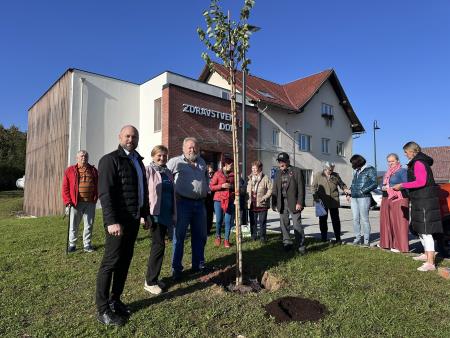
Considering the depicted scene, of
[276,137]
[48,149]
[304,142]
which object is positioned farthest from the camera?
[304,142]

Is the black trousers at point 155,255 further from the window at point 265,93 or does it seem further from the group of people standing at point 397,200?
the window at point 265,93

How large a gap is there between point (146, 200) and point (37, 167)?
23.3 m

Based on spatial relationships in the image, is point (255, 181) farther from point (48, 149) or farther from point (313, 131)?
point (313, 131)

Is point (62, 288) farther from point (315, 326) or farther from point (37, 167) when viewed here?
point (37, 167)

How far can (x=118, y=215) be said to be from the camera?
12.4 ft

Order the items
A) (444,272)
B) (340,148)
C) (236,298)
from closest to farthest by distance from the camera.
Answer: (236,298)
(444,272)
(340,148)

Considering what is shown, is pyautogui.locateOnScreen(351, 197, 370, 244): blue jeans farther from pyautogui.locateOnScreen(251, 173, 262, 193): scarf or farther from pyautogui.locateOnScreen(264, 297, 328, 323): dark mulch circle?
pyautogui.locateOnScreen(264, 297, 328, 323): dark mulch circle

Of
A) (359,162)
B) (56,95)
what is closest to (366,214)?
(359,162)

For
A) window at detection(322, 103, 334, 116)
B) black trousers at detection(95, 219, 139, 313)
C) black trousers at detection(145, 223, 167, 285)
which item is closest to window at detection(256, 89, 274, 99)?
window at detection(322, 103, 334, 116)

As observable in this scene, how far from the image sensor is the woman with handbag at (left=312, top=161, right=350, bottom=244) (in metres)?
7.93

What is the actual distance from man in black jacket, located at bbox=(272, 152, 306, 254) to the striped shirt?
3.41 metres

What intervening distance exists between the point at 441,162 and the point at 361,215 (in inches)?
1775

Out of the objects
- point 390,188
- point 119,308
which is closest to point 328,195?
point 390,188

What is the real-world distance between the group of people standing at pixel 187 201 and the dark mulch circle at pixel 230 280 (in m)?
0.30
